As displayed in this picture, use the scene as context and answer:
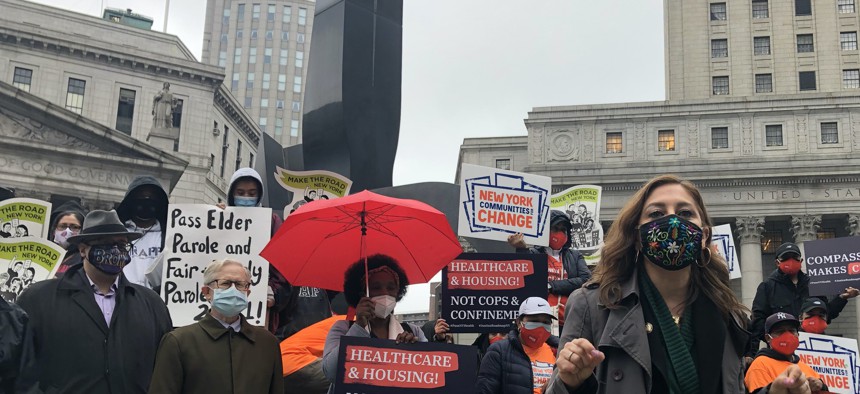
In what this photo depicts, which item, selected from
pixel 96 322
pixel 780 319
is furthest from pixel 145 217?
pixel 780 319

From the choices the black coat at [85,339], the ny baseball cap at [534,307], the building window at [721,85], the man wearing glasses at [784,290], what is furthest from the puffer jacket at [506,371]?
the building window at [721,85]

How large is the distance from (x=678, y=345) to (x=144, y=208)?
248 inches

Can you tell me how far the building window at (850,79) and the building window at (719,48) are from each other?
748 centimetres

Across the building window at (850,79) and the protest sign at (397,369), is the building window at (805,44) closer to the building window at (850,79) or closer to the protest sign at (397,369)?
the building window at (850,79)

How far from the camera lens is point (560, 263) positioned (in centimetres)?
956

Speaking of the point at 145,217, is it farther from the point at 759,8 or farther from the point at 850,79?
the point at 759,8

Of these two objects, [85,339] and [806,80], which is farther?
[806,80]

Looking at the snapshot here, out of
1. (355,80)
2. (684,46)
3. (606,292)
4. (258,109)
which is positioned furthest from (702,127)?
(258,109)

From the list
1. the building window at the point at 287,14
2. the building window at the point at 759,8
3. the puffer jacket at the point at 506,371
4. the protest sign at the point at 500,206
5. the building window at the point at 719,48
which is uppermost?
the building window at the point at 287,14

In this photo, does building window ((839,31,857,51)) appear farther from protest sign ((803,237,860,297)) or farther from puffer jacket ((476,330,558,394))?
puffer jacket ((476,330,558,394))

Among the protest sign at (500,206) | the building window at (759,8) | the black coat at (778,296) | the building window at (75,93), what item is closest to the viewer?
the black coat at (778,296)

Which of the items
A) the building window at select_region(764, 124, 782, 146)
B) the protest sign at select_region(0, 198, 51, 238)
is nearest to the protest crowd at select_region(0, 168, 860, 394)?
the protest sign at select_region(0, 198, 51, 238)

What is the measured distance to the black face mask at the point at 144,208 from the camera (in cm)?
815

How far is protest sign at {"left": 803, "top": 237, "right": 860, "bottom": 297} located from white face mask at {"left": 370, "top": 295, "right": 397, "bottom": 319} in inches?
313
